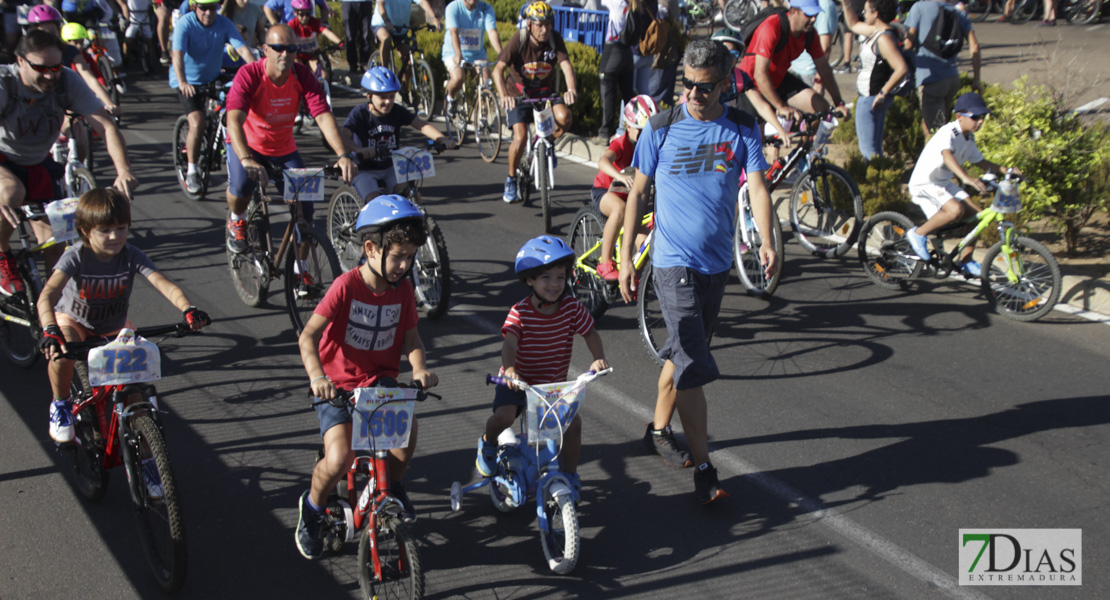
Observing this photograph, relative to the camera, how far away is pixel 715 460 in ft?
17.1

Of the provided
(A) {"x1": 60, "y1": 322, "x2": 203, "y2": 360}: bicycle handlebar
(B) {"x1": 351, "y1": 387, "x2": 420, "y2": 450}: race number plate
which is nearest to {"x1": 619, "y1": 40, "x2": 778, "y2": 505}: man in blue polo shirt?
(B) {"x1": 351, "y1": 387, "x2": 420, "y2": 450}: race number plate

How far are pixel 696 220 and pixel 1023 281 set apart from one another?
12.0 ft

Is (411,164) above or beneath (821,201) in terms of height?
above

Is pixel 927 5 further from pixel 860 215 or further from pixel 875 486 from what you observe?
pixel 875 486

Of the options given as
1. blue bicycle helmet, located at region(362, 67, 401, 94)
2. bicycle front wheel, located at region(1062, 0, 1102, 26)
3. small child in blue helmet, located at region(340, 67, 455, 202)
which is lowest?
small child in blue helmet, located at region(340, 67, 455, 202)

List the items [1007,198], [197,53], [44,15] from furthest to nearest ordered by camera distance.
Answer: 1. [197,53]
2. [44,15]
3. [1007,198]

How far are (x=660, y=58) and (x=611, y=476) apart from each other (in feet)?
25.1

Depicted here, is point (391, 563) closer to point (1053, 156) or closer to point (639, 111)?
point (639, 111)

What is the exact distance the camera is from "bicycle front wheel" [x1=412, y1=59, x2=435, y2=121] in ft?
47.3

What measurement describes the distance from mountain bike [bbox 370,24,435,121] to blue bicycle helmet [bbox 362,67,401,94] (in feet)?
24.0

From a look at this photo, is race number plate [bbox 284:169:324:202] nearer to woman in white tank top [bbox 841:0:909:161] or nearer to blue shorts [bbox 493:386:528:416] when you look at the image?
blue shorts [bbox 493:386:528:416]

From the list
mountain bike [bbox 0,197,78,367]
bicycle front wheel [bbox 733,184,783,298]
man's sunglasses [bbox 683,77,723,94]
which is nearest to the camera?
man's sunglasses [bbox 683,77,723,94]

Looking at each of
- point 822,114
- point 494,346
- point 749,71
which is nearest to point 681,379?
point 494,346

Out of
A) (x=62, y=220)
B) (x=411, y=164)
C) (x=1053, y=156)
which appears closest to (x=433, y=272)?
(x=411, y=164)
